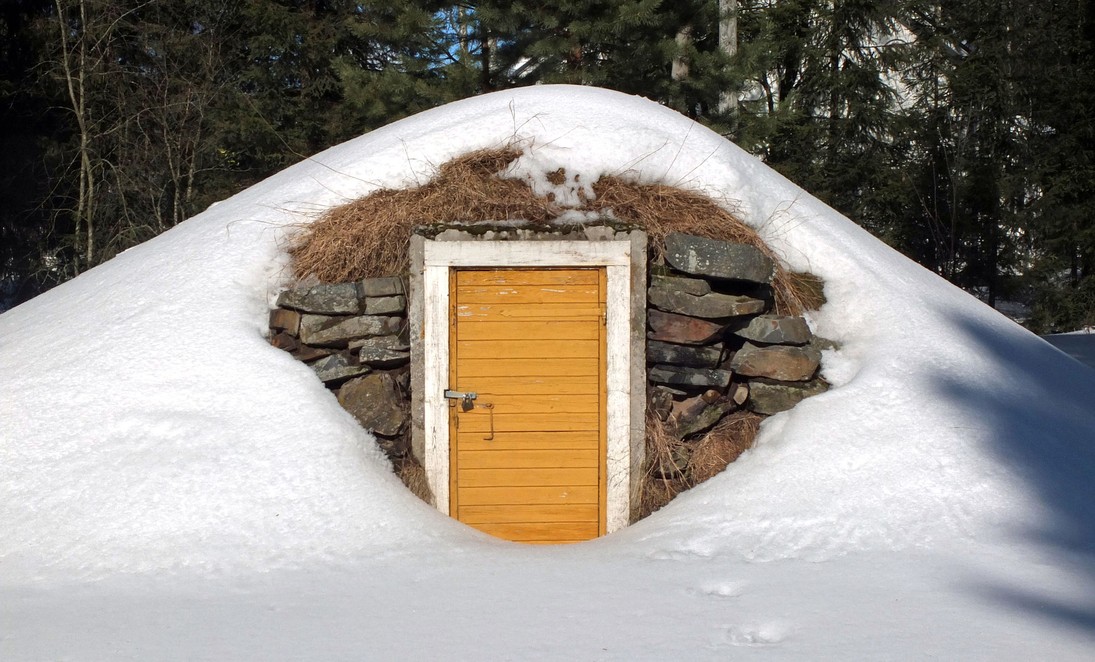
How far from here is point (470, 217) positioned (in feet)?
18.4

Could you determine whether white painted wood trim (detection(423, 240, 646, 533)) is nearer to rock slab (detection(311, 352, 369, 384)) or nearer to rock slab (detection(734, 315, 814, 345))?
rock slab (detection(311, 352, 369, 384))

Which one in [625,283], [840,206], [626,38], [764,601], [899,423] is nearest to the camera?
[764,601]

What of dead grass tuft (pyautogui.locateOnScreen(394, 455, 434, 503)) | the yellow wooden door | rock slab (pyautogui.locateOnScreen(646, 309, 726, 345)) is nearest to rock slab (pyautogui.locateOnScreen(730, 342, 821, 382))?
rock slab (pyautogui.locateOnScreen(646, 309, 726, 345))

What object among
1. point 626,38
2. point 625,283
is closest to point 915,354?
point 625,283

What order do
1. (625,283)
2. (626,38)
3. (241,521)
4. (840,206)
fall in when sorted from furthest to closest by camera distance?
(840,206), (626,38), (625,283), (241,521)

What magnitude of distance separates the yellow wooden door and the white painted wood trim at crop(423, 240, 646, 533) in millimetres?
61

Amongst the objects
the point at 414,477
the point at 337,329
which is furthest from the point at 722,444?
the point at 337,329

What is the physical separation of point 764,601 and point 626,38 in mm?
9958

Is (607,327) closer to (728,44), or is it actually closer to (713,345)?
(713,345)

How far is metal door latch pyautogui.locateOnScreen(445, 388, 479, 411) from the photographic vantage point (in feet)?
17.7

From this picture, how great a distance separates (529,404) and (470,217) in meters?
1.20

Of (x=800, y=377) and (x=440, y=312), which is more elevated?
(x=440, y=312)

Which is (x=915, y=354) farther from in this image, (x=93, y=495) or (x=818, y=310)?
(x=93, y=495)

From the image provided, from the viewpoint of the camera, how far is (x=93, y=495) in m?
4.63
